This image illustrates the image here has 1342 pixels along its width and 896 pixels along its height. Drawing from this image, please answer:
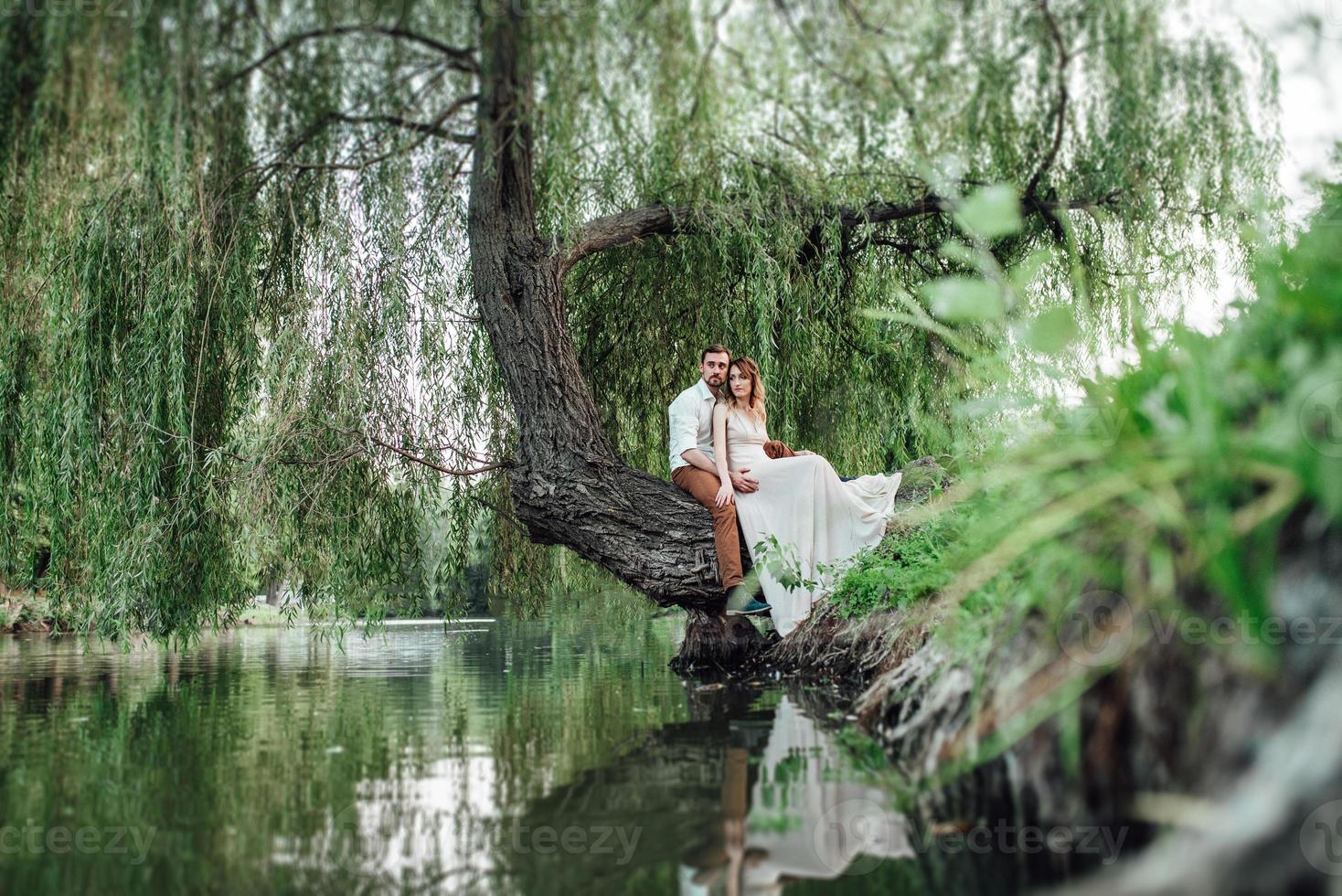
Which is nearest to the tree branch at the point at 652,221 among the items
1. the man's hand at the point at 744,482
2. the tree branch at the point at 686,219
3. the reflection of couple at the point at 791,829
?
the tree branch at the point at 686,219

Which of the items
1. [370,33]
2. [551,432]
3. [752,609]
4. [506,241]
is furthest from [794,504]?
[370,33]

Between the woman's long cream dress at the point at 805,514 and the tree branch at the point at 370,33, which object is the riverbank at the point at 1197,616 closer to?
the tree branch at the point at 370,33

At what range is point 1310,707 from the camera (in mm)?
1417

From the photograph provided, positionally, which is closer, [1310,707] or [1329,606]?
[1310,707]

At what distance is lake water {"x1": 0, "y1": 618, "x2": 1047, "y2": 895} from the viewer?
6.47ft

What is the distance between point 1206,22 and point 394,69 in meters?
3.63

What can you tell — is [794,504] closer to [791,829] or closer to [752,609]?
[752,609]

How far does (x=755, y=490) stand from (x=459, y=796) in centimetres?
405

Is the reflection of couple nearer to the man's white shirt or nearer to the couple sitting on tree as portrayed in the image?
the couple sitting on tree

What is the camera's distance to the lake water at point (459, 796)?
1.97 metres

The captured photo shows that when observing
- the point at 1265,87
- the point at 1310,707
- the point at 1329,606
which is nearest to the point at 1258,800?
the point at 1310,707

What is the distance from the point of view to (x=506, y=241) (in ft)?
20.8

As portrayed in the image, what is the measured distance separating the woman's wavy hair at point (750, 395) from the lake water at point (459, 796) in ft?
7.03

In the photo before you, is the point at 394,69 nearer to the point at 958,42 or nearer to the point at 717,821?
the point at 958,42
